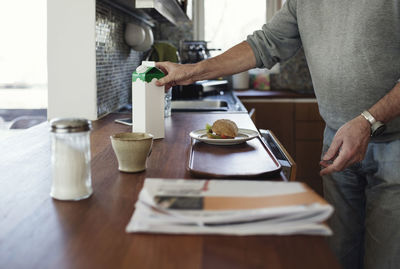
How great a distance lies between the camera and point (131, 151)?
3.43 ft

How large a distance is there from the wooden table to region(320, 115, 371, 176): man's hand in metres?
0.48

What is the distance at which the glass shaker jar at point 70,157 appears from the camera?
83 cm

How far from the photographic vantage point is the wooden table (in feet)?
2.05

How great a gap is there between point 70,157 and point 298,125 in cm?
292

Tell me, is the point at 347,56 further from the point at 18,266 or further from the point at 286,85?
the point at 286,85

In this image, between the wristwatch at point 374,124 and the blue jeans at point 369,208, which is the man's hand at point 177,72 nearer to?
the blue jeans at point 369,208

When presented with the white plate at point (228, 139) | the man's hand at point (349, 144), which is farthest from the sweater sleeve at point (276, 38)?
the man's hand at point (349, 144)

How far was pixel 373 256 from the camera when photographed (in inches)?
58.4

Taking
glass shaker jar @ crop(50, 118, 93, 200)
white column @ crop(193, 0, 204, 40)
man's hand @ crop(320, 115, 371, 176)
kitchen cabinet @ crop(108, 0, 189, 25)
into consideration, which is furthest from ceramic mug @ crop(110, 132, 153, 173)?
white column @ crop(193, 0, 204, 40)

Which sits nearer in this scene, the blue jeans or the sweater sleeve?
the blue jeans

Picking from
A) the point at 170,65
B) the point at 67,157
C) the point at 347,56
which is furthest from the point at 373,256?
the point at 67,157

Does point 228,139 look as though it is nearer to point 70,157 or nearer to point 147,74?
point 147,74

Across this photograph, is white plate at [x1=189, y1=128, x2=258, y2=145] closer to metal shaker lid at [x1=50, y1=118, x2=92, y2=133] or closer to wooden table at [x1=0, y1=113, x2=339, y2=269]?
wooden table at [x1=0, y1=113, x2=339, y2=269]

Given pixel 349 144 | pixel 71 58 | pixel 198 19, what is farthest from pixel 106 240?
pixel 198 19
